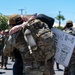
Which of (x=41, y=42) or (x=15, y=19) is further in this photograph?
(x=15, y=19)

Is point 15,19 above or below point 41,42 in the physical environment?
above

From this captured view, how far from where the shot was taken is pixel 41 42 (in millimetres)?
6711

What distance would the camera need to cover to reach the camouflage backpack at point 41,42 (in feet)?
22.0

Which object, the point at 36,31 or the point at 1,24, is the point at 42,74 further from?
the point at 1,24

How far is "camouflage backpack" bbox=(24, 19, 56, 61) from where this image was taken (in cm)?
672

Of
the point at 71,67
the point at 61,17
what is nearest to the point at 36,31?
the point at 71,67

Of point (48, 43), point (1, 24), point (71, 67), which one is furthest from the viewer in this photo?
point (1, 24)

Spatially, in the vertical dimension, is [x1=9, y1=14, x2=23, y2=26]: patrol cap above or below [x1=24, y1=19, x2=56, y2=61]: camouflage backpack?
above

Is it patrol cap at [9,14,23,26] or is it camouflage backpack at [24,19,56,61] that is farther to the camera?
patrol cap at [9,14,23,26]

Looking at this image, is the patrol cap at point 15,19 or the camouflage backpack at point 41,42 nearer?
A: the camouflage backpack at point 41,42

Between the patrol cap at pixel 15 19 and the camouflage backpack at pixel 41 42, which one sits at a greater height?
the patrol cap at pixel 15 19

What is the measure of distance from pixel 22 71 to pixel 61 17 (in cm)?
11078

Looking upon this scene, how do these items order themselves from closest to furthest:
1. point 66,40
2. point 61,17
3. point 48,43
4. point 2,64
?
point 48,43 < point 66,40 < point 2,64 < point 61,17

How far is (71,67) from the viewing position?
391 inches
